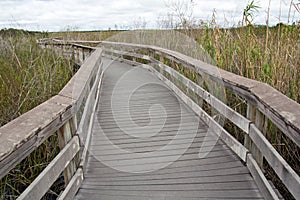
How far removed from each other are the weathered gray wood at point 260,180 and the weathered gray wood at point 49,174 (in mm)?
1302

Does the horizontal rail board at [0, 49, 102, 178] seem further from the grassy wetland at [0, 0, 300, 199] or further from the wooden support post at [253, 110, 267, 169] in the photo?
the wooden support post at [253, 110, 267, 169]

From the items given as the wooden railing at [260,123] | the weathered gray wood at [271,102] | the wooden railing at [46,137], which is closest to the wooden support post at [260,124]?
the wooden railing at [260,123]

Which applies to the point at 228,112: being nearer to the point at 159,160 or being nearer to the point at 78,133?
the point at 159,160

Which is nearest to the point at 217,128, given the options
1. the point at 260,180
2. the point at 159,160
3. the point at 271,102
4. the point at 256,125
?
the point at 159,160

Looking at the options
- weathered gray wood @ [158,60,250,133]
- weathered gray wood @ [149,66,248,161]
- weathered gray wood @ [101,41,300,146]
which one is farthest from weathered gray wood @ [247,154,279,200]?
weathered gray wood @ [101,41,300,146]

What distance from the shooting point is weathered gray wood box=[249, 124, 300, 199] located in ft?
5.31

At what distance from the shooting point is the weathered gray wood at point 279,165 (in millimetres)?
1620

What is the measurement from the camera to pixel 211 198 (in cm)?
221

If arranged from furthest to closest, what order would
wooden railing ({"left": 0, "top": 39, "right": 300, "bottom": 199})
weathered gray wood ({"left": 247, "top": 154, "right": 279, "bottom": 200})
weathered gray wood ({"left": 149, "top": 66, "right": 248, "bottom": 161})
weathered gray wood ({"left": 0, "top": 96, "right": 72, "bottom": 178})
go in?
weathered gray wood ({"left": 149, "top": 66, "right": 248, "bottom": 161}) → weathered gray wood ({"left": 247, "top": 154, "right": 279, "bottom": 200}) → wooden railing ({"left": 0, "top": 39, "right": 300, "bottom": 199}) → weathered gray wood ({"left": 0, "top": 96, "right": 72, "bottom": 178})

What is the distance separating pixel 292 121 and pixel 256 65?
2.07 meters

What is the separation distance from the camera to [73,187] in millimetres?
2277

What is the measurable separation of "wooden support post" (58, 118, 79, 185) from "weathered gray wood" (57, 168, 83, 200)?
0.13ft

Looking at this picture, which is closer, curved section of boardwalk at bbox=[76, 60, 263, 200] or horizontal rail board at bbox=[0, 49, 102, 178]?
horizontal rail board at bbox=[0, 49, 102, 178]

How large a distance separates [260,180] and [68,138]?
136cm
